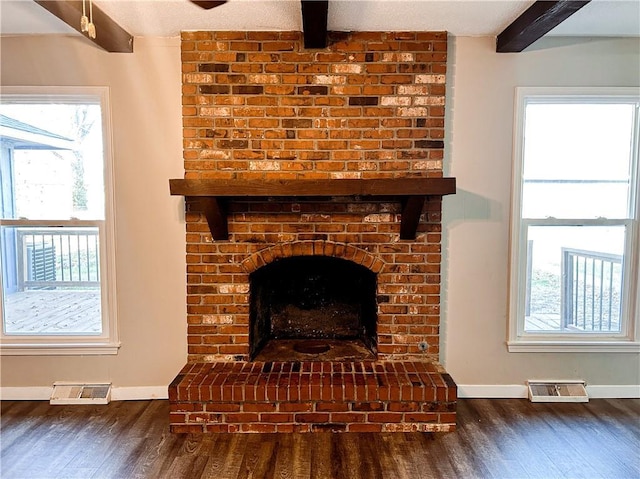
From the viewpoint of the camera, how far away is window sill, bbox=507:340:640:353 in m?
2.51

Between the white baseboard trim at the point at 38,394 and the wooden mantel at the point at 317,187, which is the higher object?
the wooden mantel at the point at 317,187

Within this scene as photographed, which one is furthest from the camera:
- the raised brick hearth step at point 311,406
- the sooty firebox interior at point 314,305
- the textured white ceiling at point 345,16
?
the sooty firebox interior at point 314,305

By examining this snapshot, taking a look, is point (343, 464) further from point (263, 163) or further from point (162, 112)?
point (162, 112)

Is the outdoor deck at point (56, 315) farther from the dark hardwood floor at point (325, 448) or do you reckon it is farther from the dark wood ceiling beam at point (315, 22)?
the dark wood ceiling beam at point (315, 22)

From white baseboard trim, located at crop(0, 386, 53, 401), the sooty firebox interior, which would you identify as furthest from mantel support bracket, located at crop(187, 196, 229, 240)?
white baseboard trim, located at crop(0, 386, 53, 401)

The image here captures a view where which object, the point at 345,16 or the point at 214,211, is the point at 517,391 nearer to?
the point at 214,211

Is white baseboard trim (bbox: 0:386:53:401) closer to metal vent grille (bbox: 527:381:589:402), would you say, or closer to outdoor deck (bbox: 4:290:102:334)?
outdoor deck (bbox: 4:290:102:334)

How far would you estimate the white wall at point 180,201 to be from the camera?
7.82 ft

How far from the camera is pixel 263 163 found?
234cm

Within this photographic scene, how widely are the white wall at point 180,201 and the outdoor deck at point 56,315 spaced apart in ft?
0.67

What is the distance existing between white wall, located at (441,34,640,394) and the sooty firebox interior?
617 mm

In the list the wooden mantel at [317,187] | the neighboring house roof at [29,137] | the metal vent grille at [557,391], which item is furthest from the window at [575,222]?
the neighboring house roof at [29,137]

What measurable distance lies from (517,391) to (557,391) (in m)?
0.26

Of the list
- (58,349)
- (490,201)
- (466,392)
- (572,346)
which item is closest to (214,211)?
(58,349)
